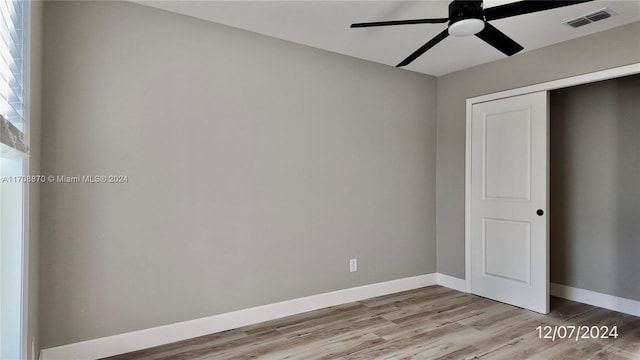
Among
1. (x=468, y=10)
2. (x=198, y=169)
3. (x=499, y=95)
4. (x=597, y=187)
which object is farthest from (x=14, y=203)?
(x=597, y=187)

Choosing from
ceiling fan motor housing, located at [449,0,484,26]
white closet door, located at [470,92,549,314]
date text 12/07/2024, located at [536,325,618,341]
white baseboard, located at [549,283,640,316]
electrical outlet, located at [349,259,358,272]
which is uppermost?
ceiling fan motor housing, located at [449,0,484,26]

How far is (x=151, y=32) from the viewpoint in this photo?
267 cm

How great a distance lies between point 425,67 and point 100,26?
122 inches

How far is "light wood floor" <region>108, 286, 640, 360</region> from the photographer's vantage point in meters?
2.56

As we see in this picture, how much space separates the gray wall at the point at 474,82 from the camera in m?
2.99

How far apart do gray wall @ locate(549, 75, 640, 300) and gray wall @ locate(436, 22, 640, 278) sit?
75 cm

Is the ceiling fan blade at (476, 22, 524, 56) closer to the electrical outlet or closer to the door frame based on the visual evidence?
the door frame

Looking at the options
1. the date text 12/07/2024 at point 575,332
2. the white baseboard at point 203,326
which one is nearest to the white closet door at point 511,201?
the date text 12/07/2024 at point 575,332

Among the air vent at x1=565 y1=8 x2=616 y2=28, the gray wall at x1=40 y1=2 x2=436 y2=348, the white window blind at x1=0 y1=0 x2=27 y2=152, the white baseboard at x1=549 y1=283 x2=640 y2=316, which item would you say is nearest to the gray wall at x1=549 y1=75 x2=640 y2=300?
the white baseboard at x1=549 y1=283 x2=640 y2=316

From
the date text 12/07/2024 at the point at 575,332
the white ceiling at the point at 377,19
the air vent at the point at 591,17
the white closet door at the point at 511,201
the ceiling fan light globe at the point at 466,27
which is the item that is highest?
the white ceiling at the point at 377,19

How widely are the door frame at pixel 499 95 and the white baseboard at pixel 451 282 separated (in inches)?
2.2

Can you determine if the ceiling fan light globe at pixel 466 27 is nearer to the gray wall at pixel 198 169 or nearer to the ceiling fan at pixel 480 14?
the ceiling fan at pixel 480 14

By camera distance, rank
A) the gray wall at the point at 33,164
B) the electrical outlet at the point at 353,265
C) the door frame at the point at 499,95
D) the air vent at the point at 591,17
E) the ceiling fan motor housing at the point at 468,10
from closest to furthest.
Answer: the gray wall at the point at 33,164, the ceiling fan motor housing at the point at 468,10, the air vent at the point at 591,17, the door frame at the point at 499,95, the electrical outlet at the point at 353,265

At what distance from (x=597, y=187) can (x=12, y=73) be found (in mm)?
4550
